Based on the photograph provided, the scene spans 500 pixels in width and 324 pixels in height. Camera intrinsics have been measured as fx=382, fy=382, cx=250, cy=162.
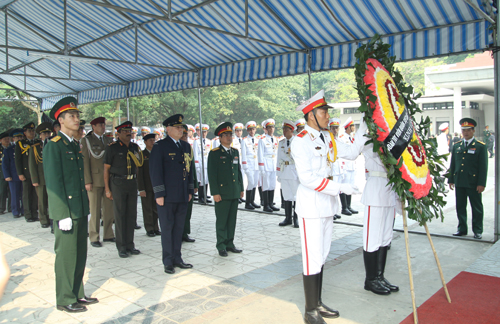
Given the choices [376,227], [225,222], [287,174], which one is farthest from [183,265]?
[287,174]

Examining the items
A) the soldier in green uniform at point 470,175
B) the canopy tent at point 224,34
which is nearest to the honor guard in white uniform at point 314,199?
the canopy tent at point 224,34

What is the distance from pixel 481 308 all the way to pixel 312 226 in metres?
1.72

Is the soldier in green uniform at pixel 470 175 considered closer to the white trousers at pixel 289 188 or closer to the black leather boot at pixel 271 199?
the white trousers at pixel 289 188

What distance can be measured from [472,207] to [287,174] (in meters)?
3.10

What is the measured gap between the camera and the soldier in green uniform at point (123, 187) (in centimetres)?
548

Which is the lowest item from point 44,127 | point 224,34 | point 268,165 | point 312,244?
point 312,244

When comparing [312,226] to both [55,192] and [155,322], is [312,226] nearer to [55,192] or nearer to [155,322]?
[155,322]

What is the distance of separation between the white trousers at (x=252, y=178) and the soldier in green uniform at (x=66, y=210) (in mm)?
5841

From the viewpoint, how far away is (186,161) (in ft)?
16.5

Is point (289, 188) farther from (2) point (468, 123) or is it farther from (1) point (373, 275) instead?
(1) point (373, 275)

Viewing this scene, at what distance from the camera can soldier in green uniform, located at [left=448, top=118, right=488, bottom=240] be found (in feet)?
19.0

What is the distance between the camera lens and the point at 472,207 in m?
5.88

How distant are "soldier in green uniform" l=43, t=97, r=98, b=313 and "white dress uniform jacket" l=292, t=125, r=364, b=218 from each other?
2.15 m

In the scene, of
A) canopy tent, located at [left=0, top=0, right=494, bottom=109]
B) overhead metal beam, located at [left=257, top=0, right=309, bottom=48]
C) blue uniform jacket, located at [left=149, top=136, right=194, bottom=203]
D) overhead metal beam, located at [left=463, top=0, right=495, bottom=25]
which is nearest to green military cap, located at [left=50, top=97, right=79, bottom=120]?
blue uniform jacket, located at [left=149, top=136, right=194, bottom=203]
